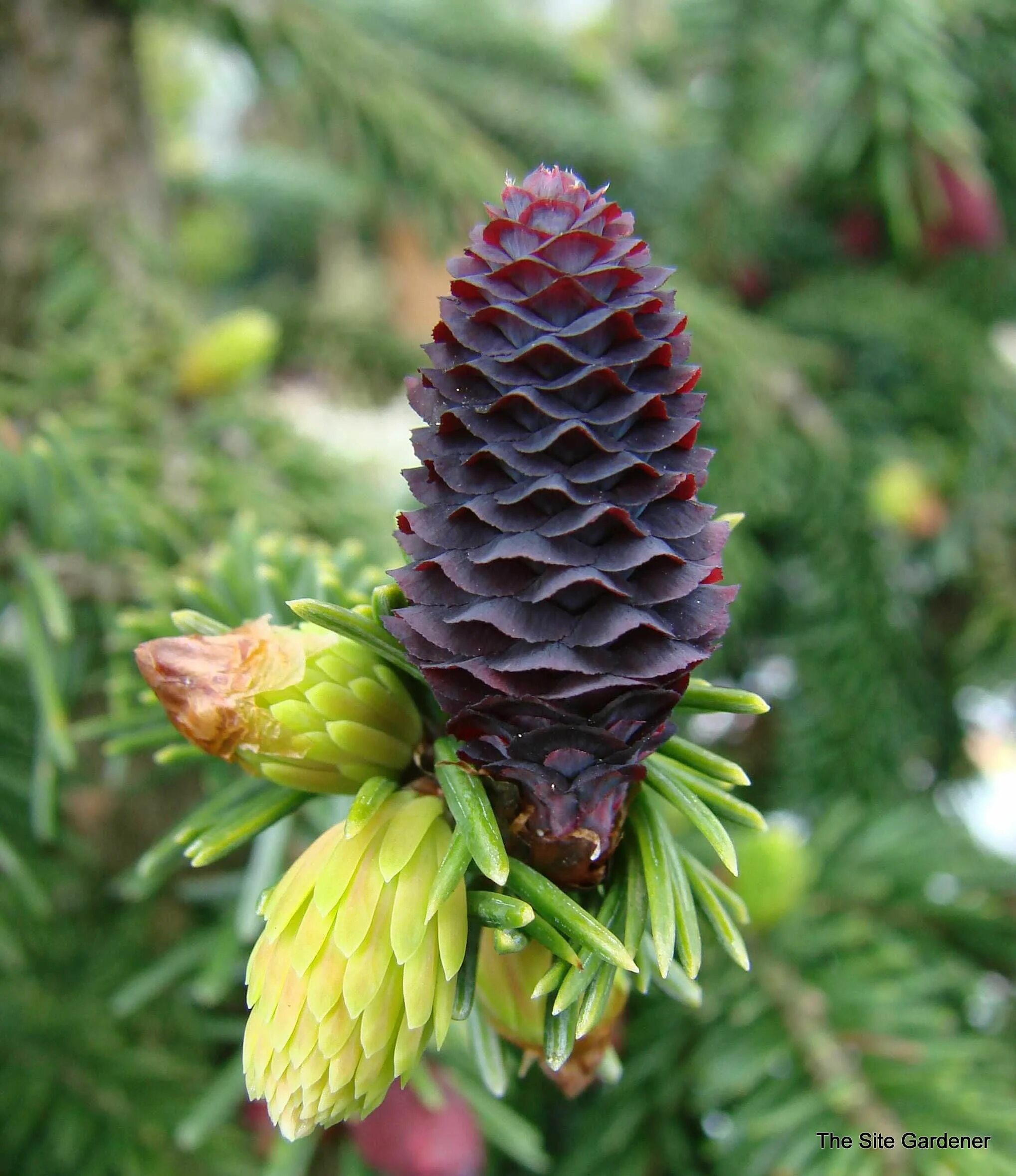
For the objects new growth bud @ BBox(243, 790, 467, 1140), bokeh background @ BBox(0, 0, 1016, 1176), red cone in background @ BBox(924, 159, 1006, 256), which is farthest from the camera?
red cone in background @ BBox(924, 159, 1006, 256)

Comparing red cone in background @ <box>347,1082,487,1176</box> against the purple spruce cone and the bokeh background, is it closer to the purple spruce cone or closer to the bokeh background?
the bokeh background

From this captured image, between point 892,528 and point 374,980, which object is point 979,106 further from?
point 374,980

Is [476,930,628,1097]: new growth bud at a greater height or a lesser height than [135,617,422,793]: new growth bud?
lesser

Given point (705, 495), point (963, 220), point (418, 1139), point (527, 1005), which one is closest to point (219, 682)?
point (527, 1005)

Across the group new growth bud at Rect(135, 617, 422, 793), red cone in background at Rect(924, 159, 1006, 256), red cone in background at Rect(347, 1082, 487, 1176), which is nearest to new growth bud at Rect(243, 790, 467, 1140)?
new growth bud at Rect(135, 617, 422, 793)

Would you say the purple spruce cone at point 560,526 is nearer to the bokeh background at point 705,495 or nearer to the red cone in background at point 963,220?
the bokeh background at point 705,495

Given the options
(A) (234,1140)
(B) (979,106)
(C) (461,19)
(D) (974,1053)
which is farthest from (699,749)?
(C) (461,19)
